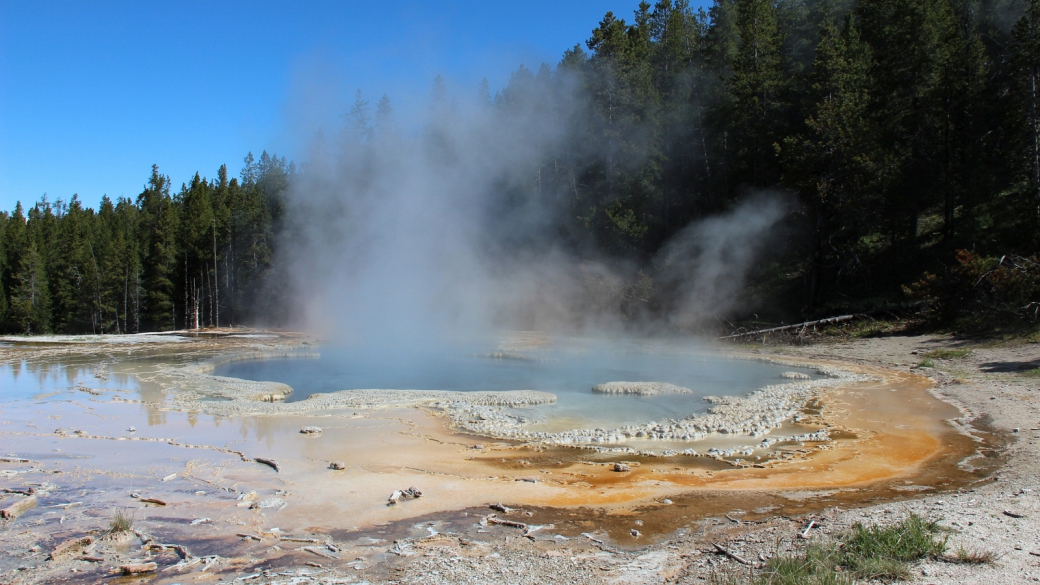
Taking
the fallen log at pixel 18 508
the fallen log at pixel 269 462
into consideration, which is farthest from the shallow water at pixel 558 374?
the fallen log at pixel 18 508

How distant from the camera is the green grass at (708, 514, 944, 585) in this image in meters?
3.64

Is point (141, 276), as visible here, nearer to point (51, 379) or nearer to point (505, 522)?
point (51, 379)

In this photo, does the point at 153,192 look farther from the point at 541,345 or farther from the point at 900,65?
the point at 900,65

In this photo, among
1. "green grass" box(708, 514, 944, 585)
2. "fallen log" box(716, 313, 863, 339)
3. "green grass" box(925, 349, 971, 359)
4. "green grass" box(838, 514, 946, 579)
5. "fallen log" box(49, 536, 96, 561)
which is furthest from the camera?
"fallen log" box(716, 313, 863, 339)

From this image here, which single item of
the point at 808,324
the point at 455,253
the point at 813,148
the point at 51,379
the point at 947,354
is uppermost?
the point at 813,148

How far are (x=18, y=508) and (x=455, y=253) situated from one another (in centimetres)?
2150

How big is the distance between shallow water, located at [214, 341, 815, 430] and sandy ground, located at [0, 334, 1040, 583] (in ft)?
6.89

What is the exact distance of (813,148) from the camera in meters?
20.3

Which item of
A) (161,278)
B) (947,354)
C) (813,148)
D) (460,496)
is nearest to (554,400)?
(460,496)

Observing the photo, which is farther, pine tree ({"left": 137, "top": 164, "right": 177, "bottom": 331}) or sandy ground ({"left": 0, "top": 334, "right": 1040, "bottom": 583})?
pine tree ({"left": 137, "top": 164, "right": 177, "bottom": 331})

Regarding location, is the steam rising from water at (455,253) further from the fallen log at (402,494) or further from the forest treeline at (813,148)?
the fallen log at (402,494)

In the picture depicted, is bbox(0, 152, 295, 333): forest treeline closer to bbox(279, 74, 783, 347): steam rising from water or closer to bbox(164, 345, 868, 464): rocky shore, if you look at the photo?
bbox(279, 74, 783, 347): steam rising from water

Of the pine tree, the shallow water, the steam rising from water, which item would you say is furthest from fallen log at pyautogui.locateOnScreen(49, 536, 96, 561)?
the pine tree

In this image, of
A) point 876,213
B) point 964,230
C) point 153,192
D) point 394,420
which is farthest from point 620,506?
point 153,192
